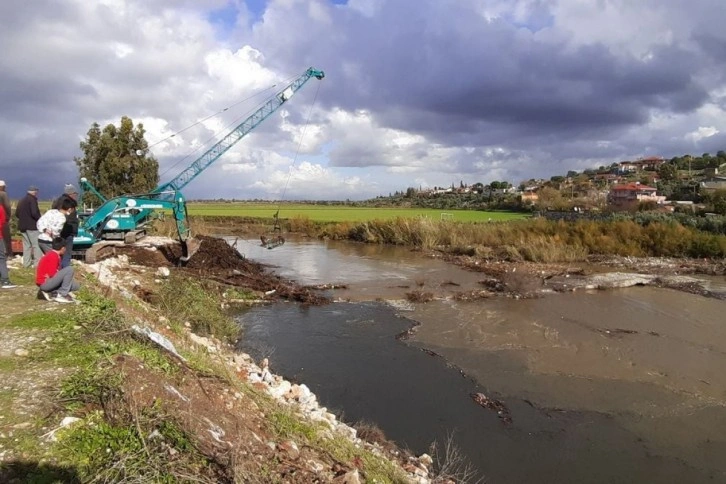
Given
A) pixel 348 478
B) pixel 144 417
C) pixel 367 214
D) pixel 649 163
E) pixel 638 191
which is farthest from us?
pixel 649 163

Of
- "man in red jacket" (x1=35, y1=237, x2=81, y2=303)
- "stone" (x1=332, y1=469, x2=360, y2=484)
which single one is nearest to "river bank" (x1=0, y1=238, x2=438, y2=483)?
"stone" (x1=332, y1=469, x2=360, y2=484)

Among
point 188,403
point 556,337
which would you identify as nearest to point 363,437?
point 188,403

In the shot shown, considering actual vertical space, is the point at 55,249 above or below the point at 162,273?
above

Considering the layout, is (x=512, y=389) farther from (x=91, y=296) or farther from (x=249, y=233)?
(x=249, y=233)

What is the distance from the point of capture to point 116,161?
1196 inches

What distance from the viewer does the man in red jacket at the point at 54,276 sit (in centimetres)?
735

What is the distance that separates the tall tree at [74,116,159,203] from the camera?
1203 inches

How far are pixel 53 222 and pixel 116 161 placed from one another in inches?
1003

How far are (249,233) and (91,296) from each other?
43.6m

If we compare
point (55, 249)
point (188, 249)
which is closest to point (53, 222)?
point (55, 249)

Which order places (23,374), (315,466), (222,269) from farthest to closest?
(222,269) < (23,374) < (315,466)

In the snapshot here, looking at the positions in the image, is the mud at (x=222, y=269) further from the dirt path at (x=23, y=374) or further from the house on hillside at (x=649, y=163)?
the house on hillside at (x=649, y=163)

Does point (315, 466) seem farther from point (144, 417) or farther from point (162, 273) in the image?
point (162, 273)

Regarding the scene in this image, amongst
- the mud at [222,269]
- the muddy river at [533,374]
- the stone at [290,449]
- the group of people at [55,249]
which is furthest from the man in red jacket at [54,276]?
the mud at [222,269]
